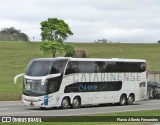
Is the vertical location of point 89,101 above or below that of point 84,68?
Answer: below

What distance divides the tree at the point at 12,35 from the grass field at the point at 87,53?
144 feet

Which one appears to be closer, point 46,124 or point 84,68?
point 46,124

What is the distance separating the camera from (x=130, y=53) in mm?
93188

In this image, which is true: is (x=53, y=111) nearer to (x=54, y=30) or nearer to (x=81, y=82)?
(x=81, y=82)

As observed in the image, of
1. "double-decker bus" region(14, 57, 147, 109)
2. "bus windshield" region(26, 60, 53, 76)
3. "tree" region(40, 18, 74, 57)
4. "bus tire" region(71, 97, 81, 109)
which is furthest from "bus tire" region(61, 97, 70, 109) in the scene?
"tree" region(40, 18, 74, 57)

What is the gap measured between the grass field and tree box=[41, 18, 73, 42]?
6121mm

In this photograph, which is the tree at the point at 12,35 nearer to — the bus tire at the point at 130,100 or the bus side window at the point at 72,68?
the bus tire at the point at 130,100

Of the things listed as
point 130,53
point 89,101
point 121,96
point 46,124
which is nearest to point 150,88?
point 121,96

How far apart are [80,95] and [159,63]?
Answer: 49628mm

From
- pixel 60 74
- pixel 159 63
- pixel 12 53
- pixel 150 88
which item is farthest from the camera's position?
pixel 12 53

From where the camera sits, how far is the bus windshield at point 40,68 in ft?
106

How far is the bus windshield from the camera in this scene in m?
32.3

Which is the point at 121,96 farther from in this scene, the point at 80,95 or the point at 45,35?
the point at 45,35

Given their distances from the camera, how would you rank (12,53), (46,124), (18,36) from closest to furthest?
(46,124) → (12,53) → (18,36)
